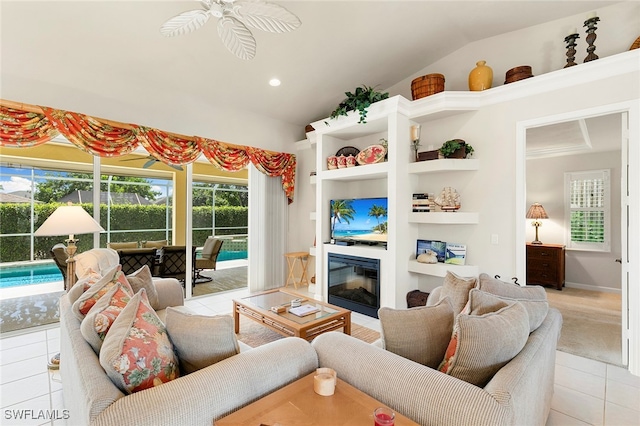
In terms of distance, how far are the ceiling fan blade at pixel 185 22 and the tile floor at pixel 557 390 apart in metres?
2.68

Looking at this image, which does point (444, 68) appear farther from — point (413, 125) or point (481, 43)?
point (413, 125)

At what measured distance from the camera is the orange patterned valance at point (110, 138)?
2887 millimetres

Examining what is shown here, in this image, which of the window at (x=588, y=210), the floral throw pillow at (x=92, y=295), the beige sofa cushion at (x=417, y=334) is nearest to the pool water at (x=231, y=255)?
the floral throw pillow at (x=92, y=295)

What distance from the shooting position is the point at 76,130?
317cm

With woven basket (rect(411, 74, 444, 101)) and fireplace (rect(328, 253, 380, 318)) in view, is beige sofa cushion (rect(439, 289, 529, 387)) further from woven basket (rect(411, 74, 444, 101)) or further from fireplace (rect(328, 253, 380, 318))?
woven basket (rect(411, 74, 444, 101))

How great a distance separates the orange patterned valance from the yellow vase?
303cm

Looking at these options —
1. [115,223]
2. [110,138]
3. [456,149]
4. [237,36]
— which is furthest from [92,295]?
[456,149]

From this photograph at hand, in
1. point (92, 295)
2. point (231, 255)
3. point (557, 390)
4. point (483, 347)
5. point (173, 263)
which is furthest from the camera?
point (231, 255)

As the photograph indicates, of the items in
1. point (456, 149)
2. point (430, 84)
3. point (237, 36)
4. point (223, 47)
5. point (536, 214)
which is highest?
point (223, 47)

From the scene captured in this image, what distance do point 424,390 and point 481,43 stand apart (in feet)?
13.1

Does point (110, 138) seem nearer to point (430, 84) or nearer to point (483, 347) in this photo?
point (430, 84)

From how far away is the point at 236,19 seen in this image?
6.93 ft

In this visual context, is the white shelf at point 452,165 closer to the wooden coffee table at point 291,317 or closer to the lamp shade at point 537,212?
the wooden coffee table at point 291,317

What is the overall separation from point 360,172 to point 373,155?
0.27 metres
